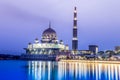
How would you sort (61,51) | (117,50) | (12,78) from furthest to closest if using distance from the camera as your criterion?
1. (117,50)
2. (61,51)
3. (12,78)

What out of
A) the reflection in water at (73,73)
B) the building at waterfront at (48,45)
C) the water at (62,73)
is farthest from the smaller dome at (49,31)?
the reflection in water at (73,73)

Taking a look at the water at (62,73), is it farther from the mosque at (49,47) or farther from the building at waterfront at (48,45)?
the building at waterfront at (48,45)

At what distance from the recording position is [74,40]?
295ft

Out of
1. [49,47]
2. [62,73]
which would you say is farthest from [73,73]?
[49,47]

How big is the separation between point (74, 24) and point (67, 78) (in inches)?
2443

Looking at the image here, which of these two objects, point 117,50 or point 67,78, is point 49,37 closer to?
point 117,50

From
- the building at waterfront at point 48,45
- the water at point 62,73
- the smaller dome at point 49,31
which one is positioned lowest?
the water at point 62,73

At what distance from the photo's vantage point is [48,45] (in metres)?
97.9

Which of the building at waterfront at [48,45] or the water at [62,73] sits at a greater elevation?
the building at waterfront at [48,45]

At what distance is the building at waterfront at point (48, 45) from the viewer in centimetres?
9700

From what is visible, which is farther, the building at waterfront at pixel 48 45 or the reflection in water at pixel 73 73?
the building at waterfront at pixel 48 45

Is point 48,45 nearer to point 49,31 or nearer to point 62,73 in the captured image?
point 49,31

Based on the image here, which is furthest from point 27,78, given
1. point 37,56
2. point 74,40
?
point 37,56

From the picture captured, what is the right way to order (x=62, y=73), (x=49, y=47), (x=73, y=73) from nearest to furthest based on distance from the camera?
(x=62, y=73) < (x=73, y=73) < (x=49, y=47)
